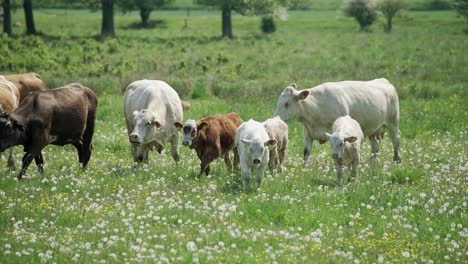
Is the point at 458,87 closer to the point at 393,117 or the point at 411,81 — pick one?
the point at 411,81

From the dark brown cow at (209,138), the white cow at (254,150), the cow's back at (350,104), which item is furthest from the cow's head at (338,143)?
the cow's back at (350,104)

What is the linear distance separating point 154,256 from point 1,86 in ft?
30.9

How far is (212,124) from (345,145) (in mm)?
2565

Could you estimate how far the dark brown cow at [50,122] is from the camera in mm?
13906

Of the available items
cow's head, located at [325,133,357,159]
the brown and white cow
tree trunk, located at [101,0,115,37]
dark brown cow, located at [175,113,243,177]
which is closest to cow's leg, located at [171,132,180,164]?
dark brown cow, located at [175,113,243,177]

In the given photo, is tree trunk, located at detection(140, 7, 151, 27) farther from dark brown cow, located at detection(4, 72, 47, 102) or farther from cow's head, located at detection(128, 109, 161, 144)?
cow's head, located at detection(128, 109, 161, 144)

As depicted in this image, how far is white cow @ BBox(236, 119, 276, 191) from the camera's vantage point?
41.4 feet

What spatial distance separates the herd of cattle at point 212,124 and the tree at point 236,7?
124 feet

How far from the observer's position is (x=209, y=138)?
14.1 meters

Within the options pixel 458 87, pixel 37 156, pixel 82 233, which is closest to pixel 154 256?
pixel 82 233

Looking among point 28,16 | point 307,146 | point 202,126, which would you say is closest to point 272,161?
point 202,126

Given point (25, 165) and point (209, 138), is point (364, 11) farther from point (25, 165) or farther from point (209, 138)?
point (25, 165)

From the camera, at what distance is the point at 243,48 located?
145ft

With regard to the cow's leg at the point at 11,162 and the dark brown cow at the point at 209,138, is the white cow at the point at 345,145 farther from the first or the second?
the cow's leg at the point at 11,162
